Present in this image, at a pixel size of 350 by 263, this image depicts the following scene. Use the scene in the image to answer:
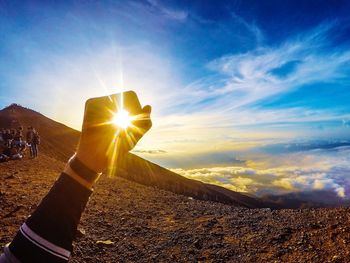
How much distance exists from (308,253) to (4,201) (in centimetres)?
1060

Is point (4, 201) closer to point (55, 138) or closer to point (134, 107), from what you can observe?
point (134, 107)

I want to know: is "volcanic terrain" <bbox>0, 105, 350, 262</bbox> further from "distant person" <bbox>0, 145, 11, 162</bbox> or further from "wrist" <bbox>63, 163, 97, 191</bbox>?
"wrist" <bbox>63, 163, 97, 191</bbox>

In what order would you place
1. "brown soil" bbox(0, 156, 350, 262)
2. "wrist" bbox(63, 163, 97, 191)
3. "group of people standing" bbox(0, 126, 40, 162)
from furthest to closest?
"group of people standing" bbox(0, 126, 40, 162) → "brown soil" bbox(0, 156, 350, 262) → "wrist" bbox(63, 163, 97, 191)

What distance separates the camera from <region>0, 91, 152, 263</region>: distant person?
1092 millimetres

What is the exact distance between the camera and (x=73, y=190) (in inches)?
47.6

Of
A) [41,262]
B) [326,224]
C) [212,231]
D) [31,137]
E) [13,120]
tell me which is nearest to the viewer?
[41,262]

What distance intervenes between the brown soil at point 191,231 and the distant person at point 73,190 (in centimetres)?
832

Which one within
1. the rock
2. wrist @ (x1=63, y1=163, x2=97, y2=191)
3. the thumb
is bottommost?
the rock

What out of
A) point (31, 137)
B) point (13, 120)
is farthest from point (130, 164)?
point (31, 137)

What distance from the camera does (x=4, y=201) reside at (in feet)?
39.7

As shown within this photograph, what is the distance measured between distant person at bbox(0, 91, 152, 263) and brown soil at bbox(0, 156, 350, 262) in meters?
8.32

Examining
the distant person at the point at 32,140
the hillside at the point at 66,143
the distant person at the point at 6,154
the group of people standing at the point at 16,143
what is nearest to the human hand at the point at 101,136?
the distant person at the point at 6,154

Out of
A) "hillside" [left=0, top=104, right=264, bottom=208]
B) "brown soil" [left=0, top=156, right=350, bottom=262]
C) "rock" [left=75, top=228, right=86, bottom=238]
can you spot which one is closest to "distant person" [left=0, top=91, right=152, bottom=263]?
"brown soil" [left=0, top=156, right=350, bottom=262]

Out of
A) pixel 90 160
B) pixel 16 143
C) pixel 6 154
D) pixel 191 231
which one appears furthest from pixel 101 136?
pixel 16 143
